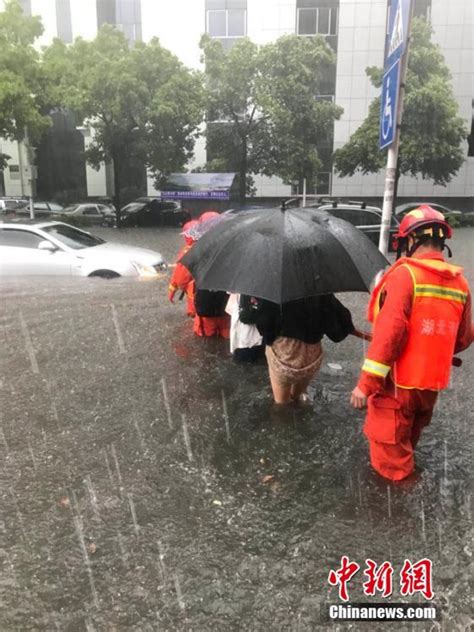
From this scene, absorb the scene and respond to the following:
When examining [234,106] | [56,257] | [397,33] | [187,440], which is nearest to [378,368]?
[187,440]

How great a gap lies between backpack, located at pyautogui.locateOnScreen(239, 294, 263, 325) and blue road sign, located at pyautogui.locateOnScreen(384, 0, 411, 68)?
267cm

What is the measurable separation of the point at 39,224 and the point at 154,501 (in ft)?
26.1

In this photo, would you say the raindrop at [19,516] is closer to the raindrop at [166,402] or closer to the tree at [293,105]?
the raindrop at [166,402]

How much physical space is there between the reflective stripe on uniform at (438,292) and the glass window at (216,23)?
106ft

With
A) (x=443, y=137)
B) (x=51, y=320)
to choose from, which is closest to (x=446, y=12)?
(x=443, y=137)

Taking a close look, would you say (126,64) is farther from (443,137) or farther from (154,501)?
(154,501)

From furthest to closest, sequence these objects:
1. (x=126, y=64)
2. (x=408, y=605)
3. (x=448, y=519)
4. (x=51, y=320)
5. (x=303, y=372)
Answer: (x=126, y=64), (x=51, y=320), (x=303, y=372), (x=448, y=519), (x=408, y=605)

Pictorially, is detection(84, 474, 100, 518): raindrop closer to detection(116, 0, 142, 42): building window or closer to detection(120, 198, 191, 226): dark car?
detection(120, 198, 191, 226): dark car

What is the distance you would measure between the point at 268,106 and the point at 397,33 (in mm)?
18848

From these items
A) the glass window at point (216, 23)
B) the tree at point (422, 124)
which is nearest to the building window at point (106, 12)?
the glass window at point (216, 23)

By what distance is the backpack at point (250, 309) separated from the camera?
3906mm

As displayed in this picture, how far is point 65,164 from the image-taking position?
34938 mm

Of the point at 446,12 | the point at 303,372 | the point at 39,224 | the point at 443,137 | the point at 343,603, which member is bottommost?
the point at 343,603

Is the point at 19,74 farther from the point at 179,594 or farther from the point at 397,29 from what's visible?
the point at 179,594
